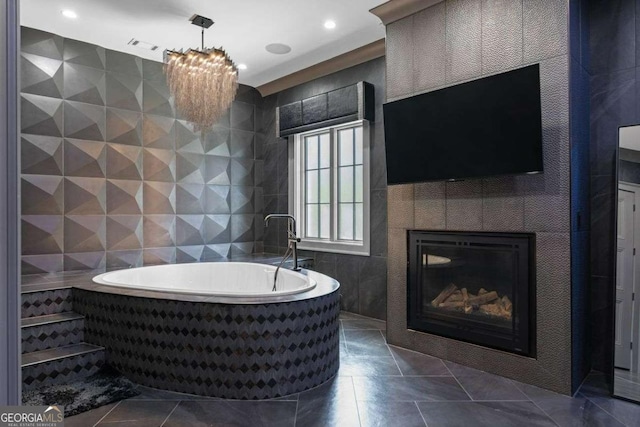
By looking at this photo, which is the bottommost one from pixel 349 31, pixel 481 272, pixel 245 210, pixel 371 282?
pixel 371 282

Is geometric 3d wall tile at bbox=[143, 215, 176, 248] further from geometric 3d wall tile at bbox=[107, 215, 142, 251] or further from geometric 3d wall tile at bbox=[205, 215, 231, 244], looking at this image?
geometric 3d wall tile at bbox=[205, 215, 231, 244]

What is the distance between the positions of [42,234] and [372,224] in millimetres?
3139

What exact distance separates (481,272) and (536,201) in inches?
25.5

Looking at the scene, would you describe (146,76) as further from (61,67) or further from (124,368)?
(124,368)

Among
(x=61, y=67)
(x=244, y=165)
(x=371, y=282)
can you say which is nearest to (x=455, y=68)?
(x=371, y=282)

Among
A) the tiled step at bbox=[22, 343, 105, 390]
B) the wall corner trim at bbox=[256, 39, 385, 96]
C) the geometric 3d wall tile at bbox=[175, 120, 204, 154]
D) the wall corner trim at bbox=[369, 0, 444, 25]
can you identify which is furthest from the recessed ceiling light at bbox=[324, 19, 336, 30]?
the tiled step at bbox=[22, 343, 105, 390]

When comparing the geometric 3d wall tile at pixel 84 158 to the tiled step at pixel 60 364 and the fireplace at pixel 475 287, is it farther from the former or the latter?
the fireplace at pixel 475 287

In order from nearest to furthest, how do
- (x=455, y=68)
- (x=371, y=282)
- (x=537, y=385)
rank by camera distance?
(x=537, y=385) → (x=455, y=68) → (x=371, y=282)

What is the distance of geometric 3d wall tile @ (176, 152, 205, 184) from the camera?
468cm

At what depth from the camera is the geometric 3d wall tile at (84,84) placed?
3.89m

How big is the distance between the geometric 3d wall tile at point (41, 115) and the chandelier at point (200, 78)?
1219 millimetres

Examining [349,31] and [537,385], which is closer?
[537,385]

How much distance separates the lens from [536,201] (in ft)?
8.56

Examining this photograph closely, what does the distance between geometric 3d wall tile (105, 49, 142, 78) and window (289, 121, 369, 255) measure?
1.89 m
